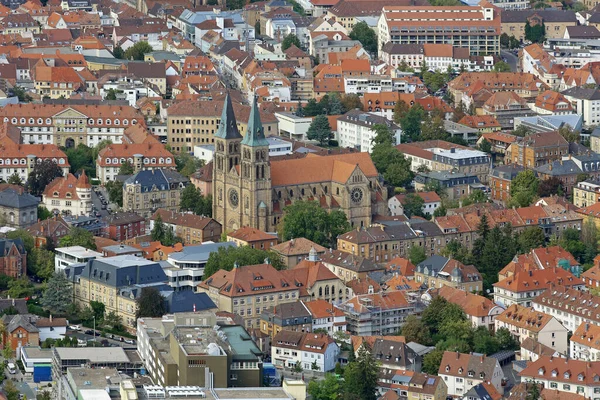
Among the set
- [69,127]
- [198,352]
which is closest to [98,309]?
[198,352]

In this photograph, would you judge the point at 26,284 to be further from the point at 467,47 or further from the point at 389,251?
the point at 467,47

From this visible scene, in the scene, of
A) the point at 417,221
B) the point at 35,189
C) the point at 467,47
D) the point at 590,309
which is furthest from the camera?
the point at 467,47

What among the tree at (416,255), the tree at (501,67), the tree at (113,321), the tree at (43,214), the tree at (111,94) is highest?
the tree at (111,94)

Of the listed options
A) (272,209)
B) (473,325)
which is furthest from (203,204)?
(473,325)

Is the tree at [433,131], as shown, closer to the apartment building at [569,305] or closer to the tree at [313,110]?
the tree at [313,110]

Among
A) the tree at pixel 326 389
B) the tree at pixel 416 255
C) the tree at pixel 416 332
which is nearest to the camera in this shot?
the tree at pixel 326 389

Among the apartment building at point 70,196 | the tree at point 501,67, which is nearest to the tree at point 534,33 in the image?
the tree at point 501,67

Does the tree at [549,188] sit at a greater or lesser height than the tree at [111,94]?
lesser
